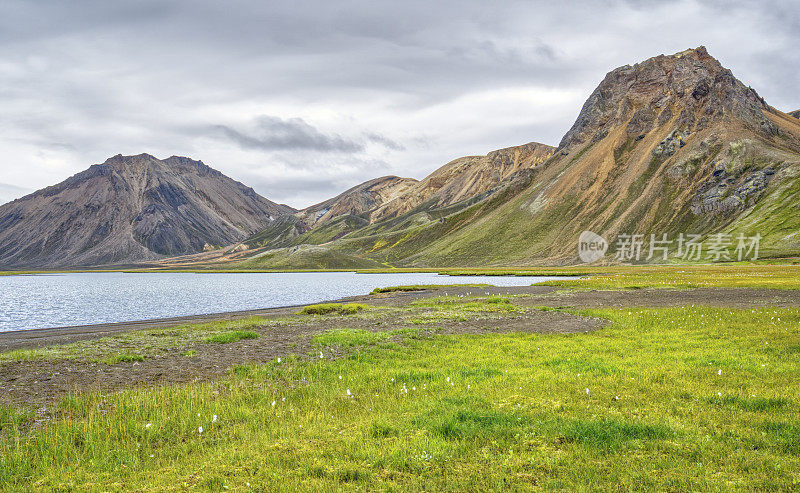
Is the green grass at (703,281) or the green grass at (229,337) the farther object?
the green grass at (703,281)

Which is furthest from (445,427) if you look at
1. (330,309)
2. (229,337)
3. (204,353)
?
(330,309)

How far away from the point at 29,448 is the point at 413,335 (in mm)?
20765

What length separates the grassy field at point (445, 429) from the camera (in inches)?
357

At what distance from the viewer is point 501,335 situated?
2858 cm

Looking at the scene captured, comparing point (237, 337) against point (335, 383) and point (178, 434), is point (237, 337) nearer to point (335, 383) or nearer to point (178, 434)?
point (335, 383)

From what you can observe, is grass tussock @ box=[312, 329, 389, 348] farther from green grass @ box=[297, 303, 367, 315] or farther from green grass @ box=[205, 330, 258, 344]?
green grass @ box=[297, 303, 367, 315]

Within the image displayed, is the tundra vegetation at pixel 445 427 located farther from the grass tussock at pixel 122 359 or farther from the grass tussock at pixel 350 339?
the grass tussock at pixel 122 359

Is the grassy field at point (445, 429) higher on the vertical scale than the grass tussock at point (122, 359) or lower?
higher

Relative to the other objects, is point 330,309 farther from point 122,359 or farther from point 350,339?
point 122,359

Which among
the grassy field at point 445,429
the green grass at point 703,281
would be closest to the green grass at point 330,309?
the grassy field at point 445,429

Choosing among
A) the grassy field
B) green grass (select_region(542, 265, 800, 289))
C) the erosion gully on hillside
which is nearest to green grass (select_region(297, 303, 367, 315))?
the erosion gully on hillside

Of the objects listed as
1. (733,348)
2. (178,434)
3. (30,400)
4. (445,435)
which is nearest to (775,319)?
(733,348)

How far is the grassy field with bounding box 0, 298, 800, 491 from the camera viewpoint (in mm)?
9070

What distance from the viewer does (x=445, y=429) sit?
11461mm
